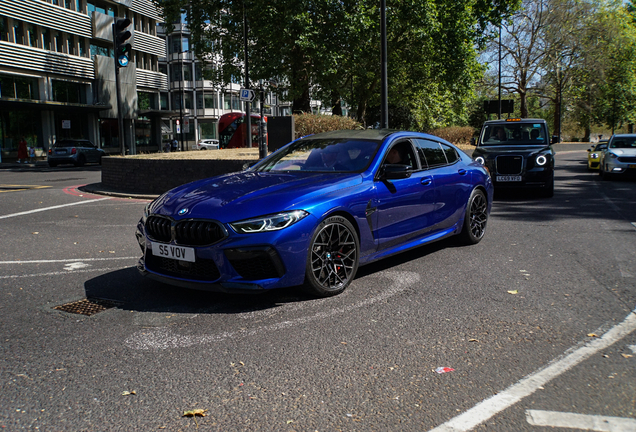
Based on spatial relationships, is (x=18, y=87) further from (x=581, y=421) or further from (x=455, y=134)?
(x=581, y=421)

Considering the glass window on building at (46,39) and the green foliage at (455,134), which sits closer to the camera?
the glass window on building at (46,39)

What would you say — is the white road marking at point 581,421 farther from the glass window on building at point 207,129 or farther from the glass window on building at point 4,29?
the glass window on building at point 207,129

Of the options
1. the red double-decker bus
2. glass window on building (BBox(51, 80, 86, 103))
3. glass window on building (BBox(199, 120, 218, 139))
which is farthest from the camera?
glass window on building (BBox(199, 120, 218, 139))

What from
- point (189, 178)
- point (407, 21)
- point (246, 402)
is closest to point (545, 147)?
point (189, 178)

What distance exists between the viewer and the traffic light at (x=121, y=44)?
542 inches

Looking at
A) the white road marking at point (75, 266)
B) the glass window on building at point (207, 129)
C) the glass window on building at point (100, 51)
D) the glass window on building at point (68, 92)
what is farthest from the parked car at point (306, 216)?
the glass window on building at point (207, 129)

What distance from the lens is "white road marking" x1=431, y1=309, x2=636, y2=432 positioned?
9.51 ft

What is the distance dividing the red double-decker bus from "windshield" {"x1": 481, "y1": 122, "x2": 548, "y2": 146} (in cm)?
3009

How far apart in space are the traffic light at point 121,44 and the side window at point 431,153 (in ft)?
30.0

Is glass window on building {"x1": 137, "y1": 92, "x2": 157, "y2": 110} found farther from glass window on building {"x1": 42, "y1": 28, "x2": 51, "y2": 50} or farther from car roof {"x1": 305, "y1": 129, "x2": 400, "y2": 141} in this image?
car roof {"x1": 305, "y1": 129, "x2": 400, "y2": 141}

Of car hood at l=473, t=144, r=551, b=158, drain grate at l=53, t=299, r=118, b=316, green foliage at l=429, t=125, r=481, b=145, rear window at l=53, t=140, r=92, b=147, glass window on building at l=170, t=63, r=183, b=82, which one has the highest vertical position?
glass window on building at l=170, t=63, r=183, b=82

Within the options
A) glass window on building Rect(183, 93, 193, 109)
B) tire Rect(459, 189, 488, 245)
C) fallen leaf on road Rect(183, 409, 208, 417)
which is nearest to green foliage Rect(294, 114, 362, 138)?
tire Rect(459, 189, 488, 245)

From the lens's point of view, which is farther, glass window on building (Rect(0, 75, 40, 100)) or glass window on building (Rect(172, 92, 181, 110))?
glass window on building (Rect(172, 92, 181, 110))

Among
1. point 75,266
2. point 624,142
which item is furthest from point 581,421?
point 624,142
